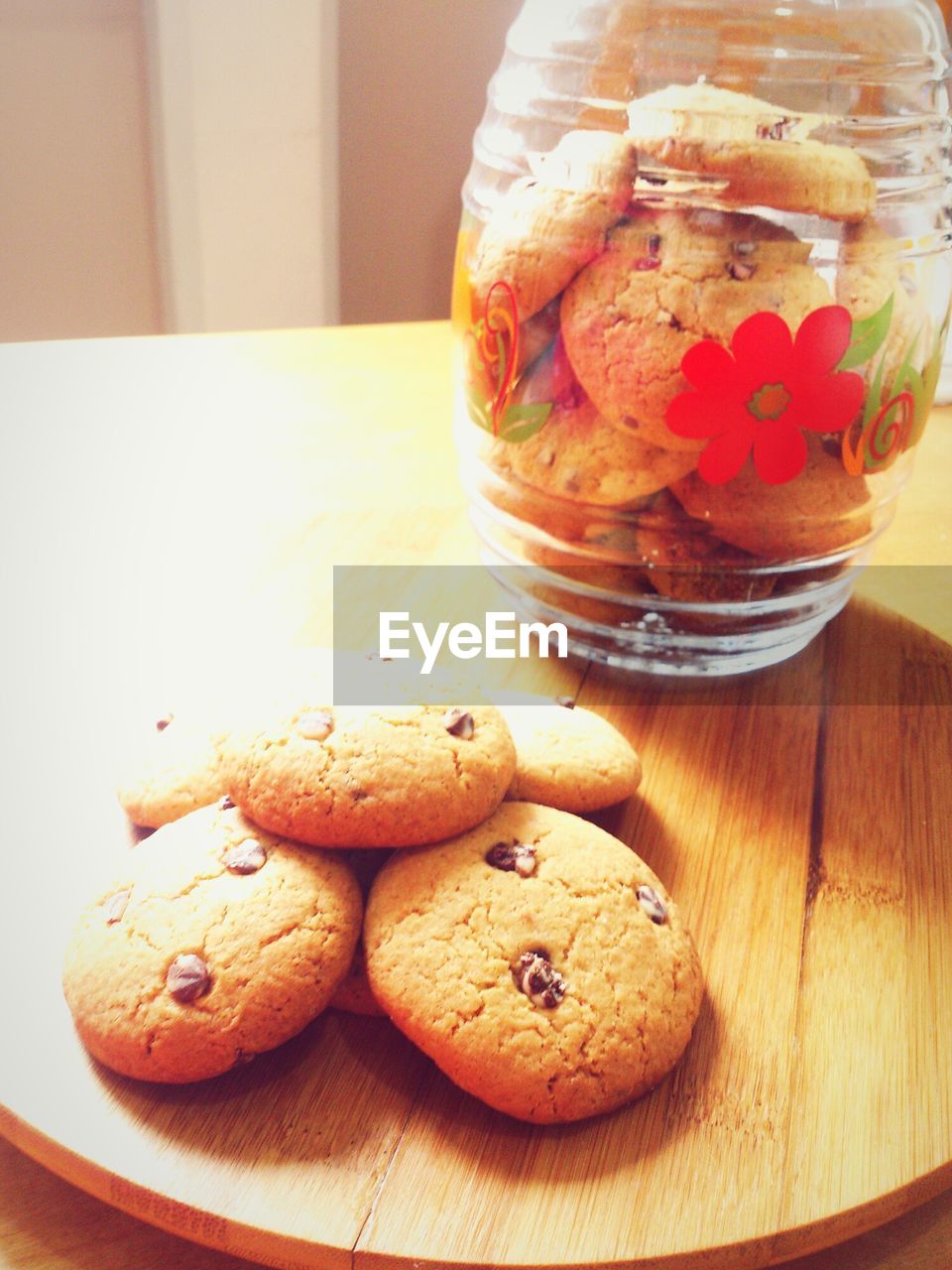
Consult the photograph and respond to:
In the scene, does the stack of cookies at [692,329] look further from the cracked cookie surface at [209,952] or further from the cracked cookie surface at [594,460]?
the cracked cookie surface at [209,952]

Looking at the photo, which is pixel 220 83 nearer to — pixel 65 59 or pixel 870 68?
pixel 65 59

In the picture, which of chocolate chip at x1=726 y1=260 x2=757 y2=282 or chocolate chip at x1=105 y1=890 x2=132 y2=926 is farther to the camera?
chocolate chip at x1=726 y1=260 x2=757 y2=282

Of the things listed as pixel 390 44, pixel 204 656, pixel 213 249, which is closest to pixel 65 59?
pixel 213 249

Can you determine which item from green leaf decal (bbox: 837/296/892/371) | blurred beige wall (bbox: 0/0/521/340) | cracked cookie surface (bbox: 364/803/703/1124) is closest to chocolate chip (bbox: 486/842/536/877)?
cracked cookie surface (bbox: 364/803/703/1124)

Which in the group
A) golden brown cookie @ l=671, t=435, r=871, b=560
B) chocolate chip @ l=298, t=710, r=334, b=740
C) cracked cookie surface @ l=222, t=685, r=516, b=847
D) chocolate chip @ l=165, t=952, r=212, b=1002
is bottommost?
chocolate chip @ l=165, t=952, r=212, b=1002

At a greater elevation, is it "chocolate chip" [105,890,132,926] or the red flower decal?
the red flower decal

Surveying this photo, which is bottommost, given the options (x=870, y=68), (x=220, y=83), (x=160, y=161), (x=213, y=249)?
(x=213, y=249)

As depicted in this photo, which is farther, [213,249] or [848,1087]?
[213,249]
